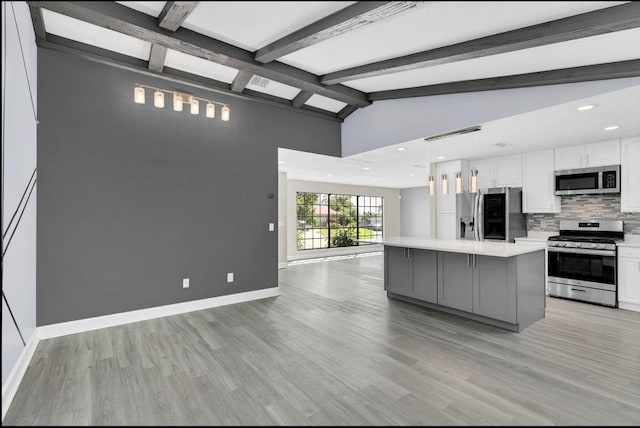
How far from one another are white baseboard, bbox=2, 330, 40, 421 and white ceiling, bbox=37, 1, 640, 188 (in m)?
2.90

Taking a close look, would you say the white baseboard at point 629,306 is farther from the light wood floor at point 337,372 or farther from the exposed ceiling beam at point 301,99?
the exposed ceiling beam at point 301,99

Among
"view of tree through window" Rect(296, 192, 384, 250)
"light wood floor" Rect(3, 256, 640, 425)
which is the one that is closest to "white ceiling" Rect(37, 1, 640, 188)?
"light wood floor" Rect(3, 256, 640, 425)

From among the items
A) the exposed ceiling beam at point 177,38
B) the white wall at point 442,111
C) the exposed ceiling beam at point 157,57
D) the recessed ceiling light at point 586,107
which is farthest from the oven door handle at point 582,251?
the exposed ceiling beam at point 157,57

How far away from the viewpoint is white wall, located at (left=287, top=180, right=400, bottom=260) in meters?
8.95

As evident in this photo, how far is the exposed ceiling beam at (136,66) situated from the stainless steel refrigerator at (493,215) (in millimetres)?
3828

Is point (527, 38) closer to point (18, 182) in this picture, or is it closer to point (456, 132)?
point (456, 132)

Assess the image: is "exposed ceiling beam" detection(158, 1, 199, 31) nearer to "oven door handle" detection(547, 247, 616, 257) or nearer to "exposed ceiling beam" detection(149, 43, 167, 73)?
"exposed ceiling beam" detection(149, 43, 167, 73)

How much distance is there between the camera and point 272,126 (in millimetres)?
4840

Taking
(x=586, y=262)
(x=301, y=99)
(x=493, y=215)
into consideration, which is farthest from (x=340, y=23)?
(x=586, y=262)

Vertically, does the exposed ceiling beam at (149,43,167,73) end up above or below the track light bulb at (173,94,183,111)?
above

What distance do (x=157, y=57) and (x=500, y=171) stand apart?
5432 mm

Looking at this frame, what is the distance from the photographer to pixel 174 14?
2.56m

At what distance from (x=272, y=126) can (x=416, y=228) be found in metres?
8.45

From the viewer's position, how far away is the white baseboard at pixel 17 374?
208 cm
